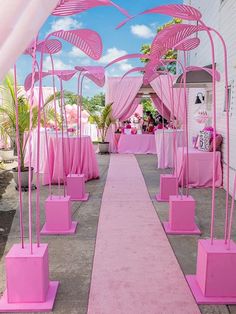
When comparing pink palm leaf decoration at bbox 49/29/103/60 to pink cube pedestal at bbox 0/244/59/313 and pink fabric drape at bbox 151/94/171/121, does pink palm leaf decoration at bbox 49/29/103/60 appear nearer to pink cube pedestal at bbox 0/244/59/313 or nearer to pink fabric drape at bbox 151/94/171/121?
pink cube pedestal at bbox 0/244/59/313

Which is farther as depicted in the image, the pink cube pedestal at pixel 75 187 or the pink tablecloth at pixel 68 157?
the pink tablecloth at pixel 68 157

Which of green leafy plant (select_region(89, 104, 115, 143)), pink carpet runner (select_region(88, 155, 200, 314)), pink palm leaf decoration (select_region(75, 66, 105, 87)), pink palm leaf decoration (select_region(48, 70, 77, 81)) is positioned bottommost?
pink carpet runner (select_region(88, 155, 200, 314))

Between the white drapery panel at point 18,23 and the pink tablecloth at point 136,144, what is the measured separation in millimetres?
9860

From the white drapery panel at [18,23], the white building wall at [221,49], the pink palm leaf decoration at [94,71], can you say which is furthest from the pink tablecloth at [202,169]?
the white drapery panel at [18,23]

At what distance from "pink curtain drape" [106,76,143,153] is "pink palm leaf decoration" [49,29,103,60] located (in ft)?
27.4

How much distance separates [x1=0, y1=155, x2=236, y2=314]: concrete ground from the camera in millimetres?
2318

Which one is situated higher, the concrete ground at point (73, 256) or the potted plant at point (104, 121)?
the potted plant at point (104, 121)

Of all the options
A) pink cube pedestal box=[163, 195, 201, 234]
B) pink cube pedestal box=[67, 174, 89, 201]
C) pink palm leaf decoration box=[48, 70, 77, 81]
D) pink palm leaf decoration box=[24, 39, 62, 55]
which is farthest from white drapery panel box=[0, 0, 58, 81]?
pink cube pedestal box=[67, 174, 89, 201]

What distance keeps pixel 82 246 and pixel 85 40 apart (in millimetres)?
1906

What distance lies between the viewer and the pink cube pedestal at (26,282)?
2160 mm

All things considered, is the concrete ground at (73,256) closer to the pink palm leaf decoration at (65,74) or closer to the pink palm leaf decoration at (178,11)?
the pink palm leaf decoration at (65,74)

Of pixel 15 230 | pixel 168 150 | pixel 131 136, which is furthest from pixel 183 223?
pixel 131 136

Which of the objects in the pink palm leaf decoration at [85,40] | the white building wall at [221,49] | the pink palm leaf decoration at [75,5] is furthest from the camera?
the white building wall at [221,49]

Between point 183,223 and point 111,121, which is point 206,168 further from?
point 111,121
